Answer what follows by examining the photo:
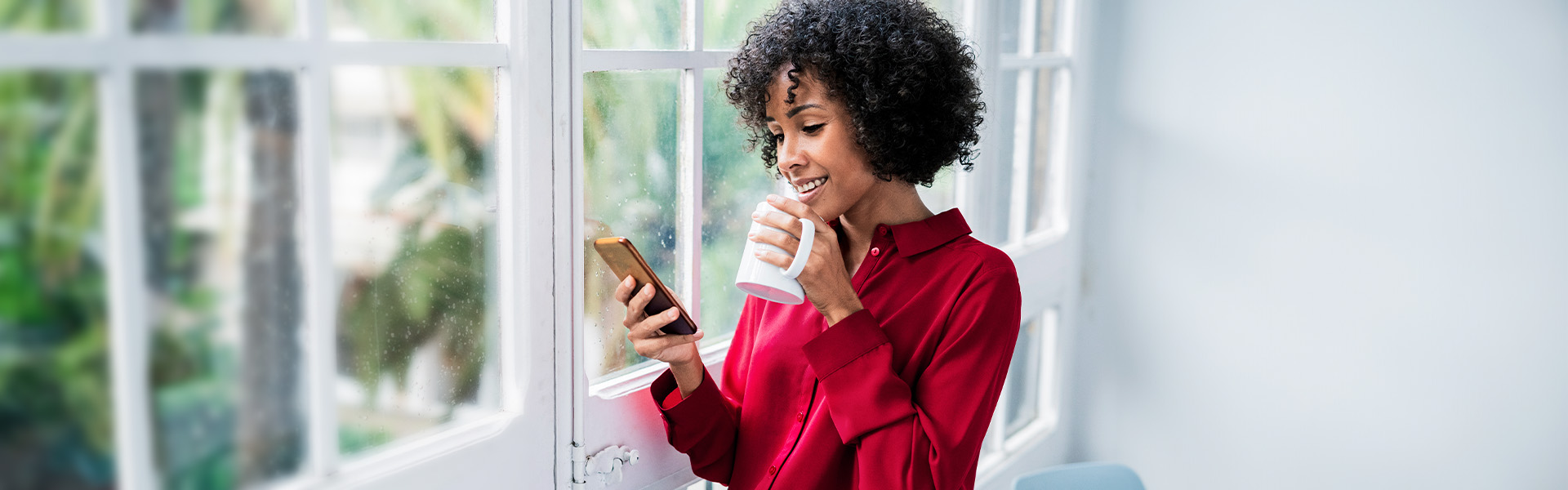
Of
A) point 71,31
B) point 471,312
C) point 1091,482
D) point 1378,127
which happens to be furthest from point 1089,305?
point 71,31

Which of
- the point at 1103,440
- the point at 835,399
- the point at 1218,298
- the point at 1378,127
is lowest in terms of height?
the point at 1103,440

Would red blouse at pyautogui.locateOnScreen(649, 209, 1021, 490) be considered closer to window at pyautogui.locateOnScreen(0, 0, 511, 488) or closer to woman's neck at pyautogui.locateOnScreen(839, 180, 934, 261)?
woman's neck at pyautogui.locateOnScreen(839, 180, 934, 261)

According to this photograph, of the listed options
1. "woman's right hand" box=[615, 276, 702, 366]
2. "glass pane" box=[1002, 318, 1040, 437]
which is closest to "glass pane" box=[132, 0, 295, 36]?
"woman's right hand" box=[615, 276, 702, 366]

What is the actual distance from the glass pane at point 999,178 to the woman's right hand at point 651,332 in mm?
976

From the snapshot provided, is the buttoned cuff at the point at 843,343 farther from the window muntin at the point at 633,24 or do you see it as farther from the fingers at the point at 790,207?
the window muntin at the point at 633,24

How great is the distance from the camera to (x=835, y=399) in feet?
3.53

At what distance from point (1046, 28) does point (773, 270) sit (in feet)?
5.24

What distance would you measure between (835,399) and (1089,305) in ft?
5.98

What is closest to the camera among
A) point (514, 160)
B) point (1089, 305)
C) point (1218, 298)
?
point (514, 160)

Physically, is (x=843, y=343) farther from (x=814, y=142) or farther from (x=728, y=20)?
(x=728, y=20)

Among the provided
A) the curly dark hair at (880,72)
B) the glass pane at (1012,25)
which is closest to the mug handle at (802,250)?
the curly dark hair at (880,72)

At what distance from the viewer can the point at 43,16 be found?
70cm

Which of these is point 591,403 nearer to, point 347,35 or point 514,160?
point 514,160

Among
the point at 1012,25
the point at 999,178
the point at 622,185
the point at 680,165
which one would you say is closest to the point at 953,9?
the point at 1012,25
